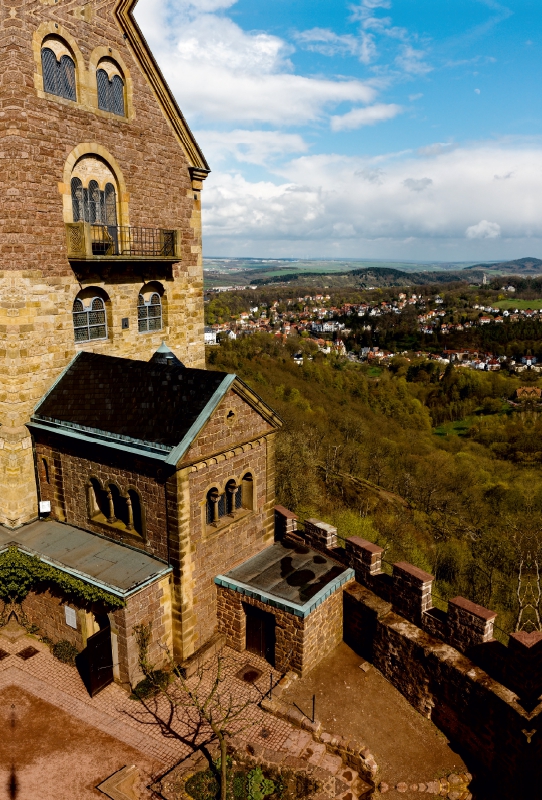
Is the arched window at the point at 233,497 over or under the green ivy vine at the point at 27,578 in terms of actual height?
over

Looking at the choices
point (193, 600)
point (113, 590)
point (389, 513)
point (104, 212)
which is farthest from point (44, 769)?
point (389, 513)

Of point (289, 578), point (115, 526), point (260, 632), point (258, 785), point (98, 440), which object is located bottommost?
point (258, 785)

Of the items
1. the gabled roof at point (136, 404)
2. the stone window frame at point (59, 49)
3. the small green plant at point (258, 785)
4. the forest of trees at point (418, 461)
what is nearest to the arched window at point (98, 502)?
the gabled roof at point (136, 404)

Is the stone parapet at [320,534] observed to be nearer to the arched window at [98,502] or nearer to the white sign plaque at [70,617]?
the arched window at [98,502]

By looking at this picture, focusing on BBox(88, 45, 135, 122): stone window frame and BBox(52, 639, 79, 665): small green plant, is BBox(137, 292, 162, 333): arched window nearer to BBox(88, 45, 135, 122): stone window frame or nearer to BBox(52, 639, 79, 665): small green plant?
BBox(88, 45, 135, 122): stone window frame

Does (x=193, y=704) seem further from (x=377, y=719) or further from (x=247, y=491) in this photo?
(x=247, y=491)

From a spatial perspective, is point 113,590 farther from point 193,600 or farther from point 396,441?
point 396,441

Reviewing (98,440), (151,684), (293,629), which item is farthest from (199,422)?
(151,684)
